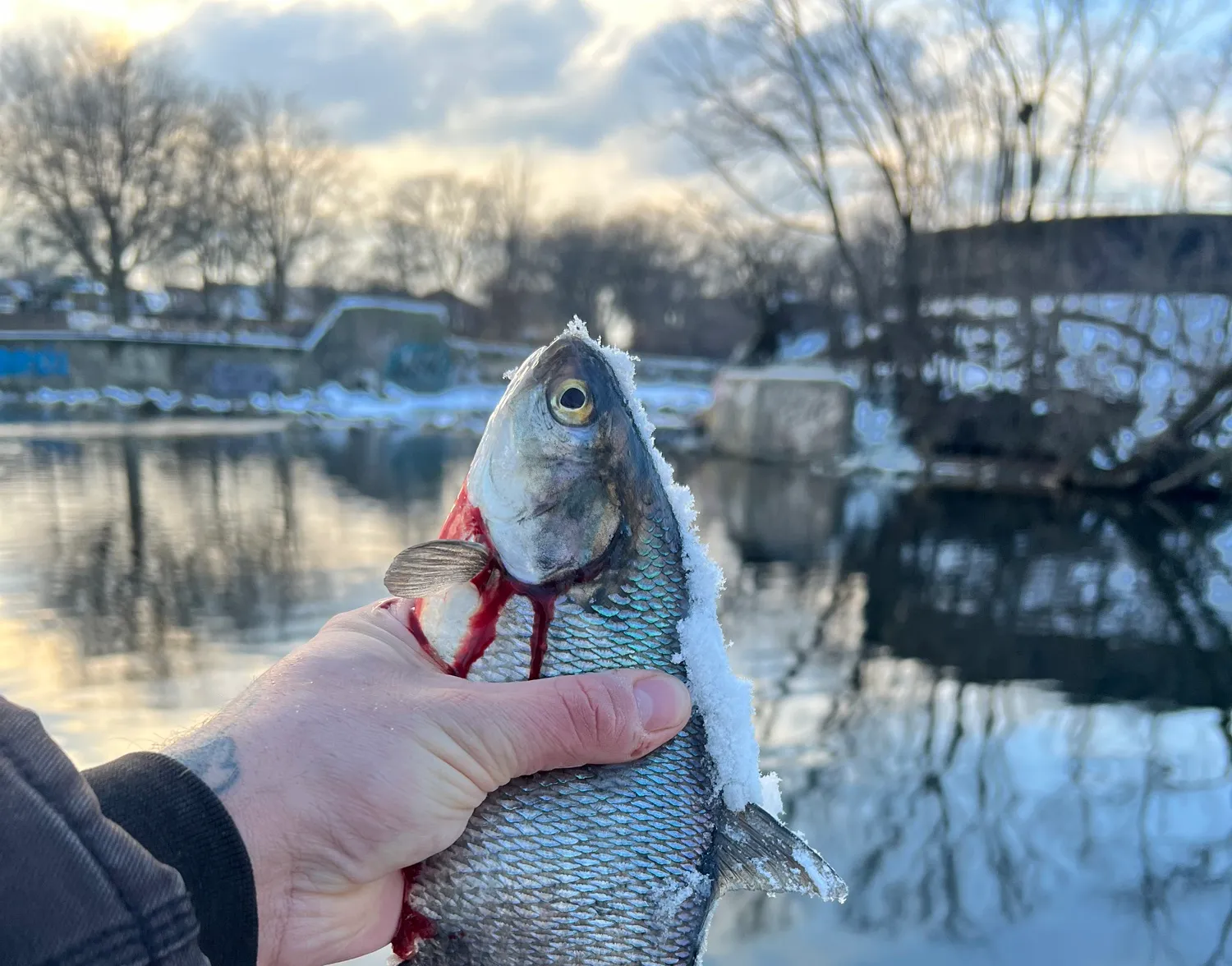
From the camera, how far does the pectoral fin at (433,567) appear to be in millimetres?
1320

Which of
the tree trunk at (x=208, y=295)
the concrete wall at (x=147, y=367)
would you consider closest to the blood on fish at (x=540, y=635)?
the concrete wall at (x=147, y=367)

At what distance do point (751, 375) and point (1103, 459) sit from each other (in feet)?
22.1

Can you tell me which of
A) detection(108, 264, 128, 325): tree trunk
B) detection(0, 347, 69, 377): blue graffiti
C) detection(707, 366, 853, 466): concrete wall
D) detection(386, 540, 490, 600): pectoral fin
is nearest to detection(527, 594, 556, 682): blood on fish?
detection(386, 540, 490, 600): pectoral fin

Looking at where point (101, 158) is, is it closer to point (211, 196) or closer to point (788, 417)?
point (211, 196)

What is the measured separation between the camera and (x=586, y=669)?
1385 millimetres

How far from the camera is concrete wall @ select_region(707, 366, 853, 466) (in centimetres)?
1633

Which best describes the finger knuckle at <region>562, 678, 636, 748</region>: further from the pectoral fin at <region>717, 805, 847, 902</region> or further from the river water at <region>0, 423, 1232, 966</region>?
the river water at <region>0, 423, 1232, 966</region>

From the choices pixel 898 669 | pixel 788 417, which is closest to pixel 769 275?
pixel 788 417

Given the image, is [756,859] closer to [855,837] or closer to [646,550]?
[646,550]

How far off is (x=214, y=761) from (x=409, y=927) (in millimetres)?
458

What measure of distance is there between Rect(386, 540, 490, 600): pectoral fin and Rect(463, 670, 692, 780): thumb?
20cm

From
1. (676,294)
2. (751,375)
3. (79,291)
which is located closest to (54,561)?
(751,375)

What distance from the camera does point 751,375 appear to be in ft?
55.7

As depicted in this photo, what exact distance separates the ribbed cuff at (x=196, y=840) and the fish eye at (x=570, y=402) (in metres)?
0.81
